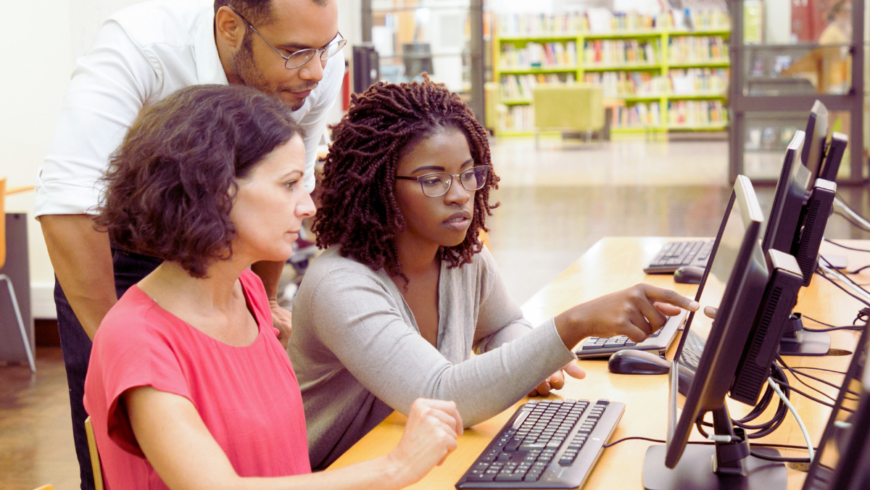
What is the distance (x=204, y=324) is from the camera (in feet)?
3.18

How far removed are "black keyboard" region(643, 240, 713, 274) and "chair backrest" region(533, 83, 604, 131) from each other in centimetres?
949

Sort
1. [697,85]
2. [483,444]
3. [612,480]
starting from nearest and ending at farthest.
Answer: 1. [612,480]
2. [483,444]
3. [697,85]

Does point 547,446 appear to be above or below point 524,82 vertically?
below

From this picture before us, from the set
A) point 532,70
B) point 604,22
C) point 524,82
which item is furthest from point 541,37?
point 604,22

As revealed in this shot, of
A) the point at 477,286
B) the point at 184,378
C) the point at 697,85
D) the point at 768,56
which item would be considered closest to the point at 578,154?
the point at 697,85

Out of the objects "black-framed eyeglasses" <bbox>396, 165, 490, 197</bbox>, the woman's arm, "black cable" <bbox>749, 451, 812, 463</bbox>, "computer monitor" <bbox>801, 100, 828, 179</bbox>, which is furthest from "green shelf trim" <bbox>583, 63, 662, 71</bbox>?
the woman's arm

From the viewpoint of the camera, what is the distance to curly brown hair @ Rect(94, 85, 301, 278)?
2.97ft

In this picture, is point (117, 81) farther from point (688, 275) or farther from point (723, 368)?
point (688, 275)

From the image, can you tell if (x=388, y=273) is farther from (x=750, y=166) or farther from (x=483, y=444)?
(x=750, y=166)

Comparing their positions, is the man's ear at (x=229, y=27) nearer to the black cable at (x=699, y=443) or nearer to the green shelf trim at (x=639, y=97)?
the black cable at (x=699, y=443)

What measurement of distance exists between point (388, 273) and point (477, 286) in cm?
22

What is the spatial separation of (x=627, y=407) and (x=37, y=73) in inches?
126

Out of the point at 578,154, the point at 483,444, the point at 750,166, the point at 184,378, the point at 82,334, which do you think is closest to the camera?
the point at 184,378

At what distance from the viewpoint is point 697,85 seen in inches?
505
